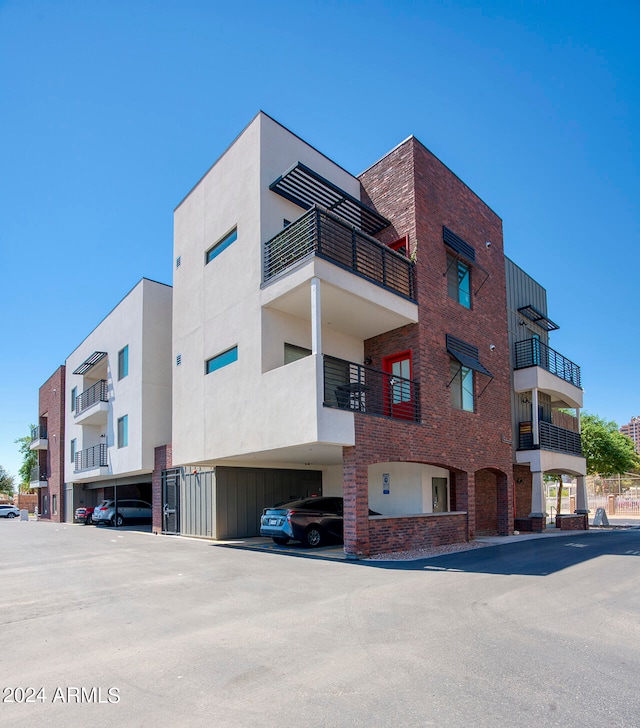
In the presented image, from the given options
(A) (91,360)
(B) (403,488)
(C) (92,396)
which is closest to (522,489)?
(B) (403,488)

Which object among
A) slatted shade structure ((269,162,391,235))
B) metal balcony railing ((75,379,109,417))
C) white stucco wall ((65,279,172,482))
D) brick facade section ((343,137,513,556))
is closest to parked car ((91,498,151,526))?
white stucco wall ((65,279,172,482))

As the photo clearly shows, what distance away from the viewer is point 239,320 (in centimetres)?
1554

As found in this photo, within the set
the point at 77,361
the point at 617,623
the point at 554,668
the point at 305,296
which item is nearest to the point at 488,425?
the point at 305,296

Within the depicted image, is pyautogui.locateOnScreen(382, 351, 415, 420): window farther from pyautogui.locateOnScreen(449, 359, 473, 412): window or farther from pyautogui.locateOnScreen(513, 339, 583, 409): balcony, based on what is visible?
pyautogui.locateOnScreen(513, 339, 583, 409): balcony

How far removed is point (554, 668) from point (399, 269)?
12.0m

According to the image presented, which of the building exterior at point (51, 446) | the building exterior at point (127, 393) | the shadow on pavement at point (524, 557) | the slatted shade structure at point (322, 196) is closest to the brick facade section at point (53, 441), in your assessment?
the building exterior at point (51, 446)

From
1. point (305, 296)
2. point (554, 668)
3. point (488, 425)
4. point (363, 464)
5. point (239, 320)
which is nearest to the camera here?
point (554, 668)

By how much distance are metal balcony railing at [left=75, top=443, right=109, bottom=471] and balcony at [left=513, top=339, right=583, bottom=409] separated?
18.8 m

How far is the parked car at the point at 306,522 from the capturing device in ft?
47.1

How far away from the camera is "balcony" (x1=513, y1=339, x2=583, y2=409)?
22703 millimetres

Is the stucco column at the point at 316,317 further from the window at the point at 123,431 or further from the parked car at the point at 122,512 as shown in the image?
the parked car at the point at 122,512

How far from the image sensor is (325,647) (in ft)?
18.7

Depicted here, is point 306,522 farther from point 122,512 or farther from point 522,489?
point 122,512

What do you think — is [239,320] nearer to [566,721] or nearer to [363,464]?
[363,464]
